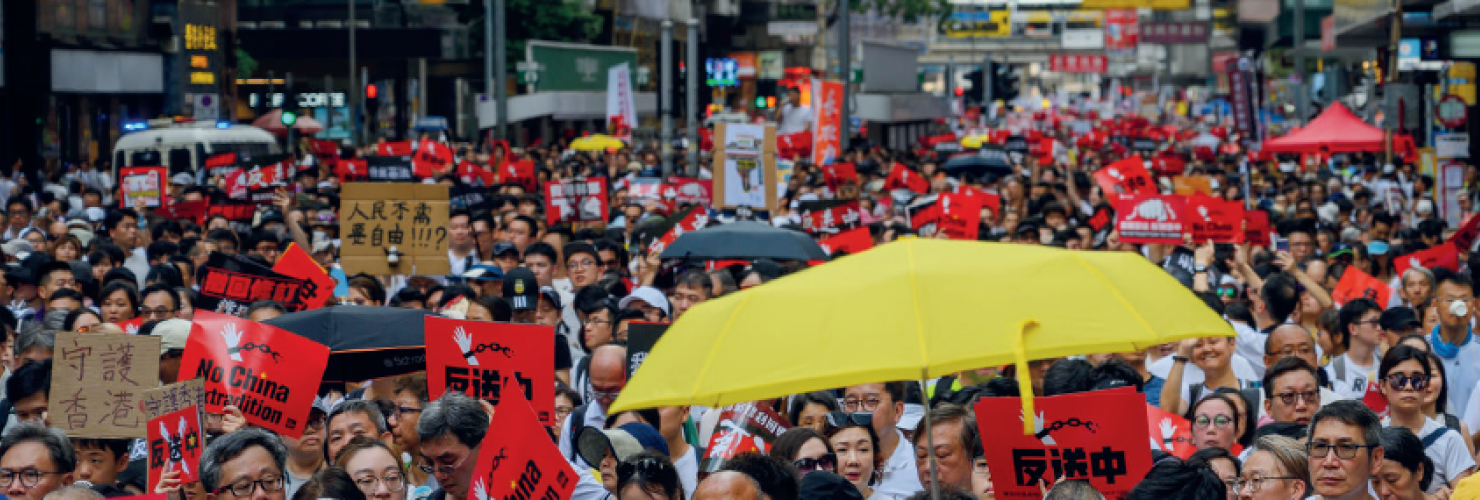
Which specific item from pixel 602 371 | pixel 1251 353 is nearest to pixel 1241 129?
pixel 1251 353

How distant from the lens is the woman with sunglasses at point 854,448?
6.61m

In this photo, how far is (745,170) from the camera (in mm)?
19703

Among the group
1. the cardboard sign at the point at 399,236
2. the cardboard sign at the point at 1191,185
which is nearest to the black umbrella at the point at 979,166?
the cardboard sign at the point at 1191,185

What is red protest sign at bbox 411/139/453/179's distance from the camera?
2486 cm

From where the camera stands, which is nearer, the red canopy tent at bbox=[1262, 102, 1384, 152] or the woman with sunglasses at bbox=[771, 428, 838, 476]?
the woman with sunglasses at bbox=[771, 428, 838, 476]

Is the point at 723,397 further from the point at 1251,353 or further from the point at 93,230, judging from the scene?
the point at 93,230

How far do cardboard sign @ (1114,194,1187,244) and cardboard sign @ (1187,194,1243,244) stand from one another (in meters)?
0.12

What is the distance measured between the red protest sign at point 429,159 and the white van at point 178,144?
3575mm

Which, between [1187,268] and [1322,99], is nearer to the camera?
[1187,268]

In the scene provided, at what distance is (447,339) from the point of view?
7.86 m

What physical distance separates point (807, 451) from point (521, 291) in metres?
4.91

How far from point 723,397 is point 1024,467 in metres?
1.48

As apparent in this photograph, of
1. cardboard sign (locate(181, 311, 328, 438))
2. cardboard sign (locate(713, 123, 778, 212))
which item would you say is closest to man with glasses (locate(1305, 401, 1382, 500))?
cardboard sign (locate(181, 311, 328, 438))

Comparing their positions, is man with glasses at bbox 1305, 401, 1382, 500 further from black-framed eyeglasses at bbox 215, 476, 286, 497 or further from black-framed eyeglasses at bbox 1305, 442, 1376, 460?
black-framed eyeglasses at bbox 215, 476, 286, 497
